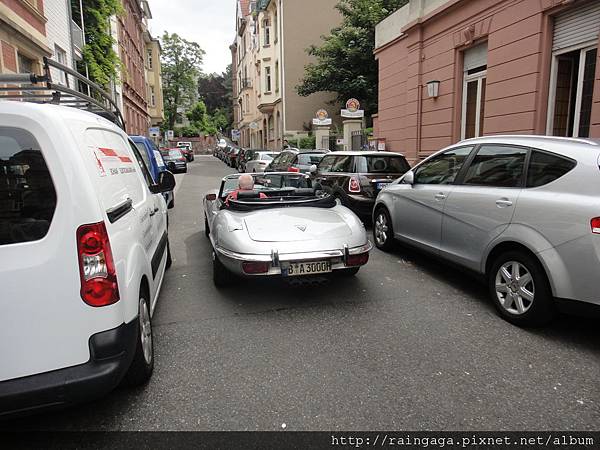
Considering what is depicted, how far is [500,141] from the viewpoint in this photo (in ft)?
15.3

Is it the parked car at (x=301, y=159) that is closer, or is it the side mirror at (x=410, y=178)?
the side mirror at (x=410, y=178)

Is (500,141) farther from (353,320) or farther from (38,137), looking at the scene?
(38,137)

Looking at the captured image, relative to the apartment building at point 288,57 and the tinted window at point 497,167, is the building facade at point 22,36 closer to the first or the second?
the tinted window at point 497,167

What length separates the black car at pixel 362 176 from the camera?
826 cm

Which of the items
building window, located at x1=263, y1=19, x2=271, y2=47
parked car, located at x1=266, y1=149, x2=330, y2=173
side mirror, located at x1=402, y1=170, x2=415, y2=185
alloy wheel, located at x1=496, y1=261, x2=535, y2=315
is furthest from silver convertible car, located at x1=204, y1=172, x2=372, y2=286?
building window, located at x1=263, y1=19, x2=271, y2=47

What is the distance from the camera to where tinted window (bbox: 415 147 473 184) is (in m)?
5.23

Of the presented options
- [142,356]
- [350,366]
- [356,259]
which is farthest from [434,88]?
[142,356]

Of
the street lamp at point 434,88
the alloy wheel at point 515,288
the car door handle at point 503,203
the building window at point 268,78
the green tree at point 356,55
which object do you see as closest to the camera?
the alloy wheel at point 515,288

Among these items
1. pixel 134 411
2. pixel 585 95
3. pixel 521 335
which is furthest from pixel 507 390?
pixel 585 95

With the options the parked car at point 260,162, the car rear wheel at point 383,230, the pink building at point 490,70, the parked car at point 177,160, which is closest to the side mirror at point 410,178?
the car rear wheel at point 383,230

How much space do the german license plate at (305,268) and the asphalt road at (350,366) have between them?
16.5 inches

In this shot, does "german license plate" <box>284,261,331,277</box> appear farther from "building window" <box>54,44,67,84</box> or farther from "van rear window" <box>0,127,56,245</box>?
"building window" <box>54,44,67,84</box>

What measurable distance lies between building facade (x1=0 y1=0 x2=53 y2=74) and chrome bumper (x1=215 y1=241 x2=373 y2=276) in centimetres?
961

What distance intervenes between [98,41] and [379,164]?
16.1 m
